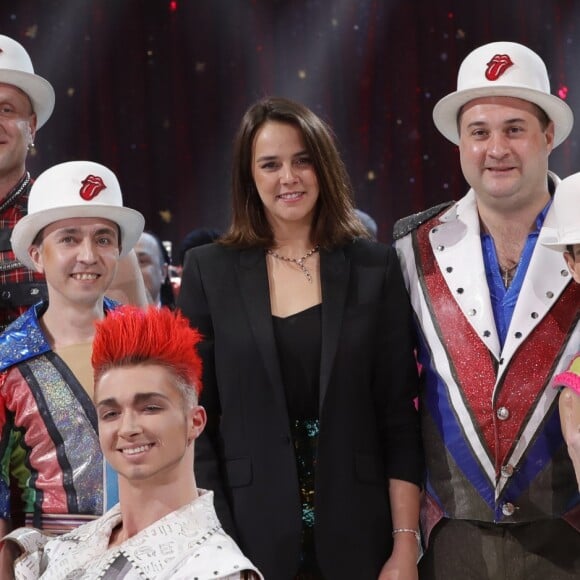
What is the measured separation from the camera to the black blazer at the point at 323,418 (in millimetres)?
2713

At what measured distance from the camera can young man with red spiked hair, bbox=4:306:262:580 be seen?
2.09 m

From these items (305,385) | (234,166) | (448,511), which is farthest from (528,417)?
(234,166)

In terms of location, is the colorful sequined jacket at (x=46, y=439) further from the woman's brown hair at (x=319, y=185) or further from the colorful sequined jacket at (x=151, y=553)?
the woman's brown hair at (x=319, y=185)

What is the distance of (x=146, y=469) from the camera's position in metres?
2.16

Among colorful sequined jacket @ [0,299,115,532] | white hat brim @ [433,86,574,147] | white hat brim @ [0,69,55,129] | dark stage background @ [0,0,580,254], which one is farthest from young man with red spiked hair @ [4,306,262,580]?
dark stage background @ [0,0,580,254]

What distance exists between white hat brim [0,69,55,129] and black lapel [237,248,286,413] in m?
1.06

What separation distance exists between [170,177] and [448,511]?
438 cm

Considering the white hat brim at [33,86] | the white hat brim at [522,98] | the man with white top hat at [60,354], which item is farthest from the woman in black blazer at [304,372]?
the white hat brim at [33,86]

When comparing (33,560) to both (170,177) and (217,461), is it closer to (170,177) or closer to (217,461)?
(217,461)

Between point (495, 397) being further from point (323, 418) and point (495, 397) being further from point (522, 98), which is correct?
point (522, 98)

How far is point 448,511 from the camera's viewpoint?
2.81 m

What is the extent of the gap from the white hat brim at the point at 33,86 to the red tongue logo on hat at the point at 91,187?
657mm

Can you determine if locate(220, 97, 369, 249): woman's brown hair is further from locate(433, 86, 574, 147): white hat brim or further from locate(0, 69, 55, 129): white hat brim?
locate(0, 69, 55, 129): white hat brim

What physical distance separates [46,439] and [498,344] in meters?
1.13
